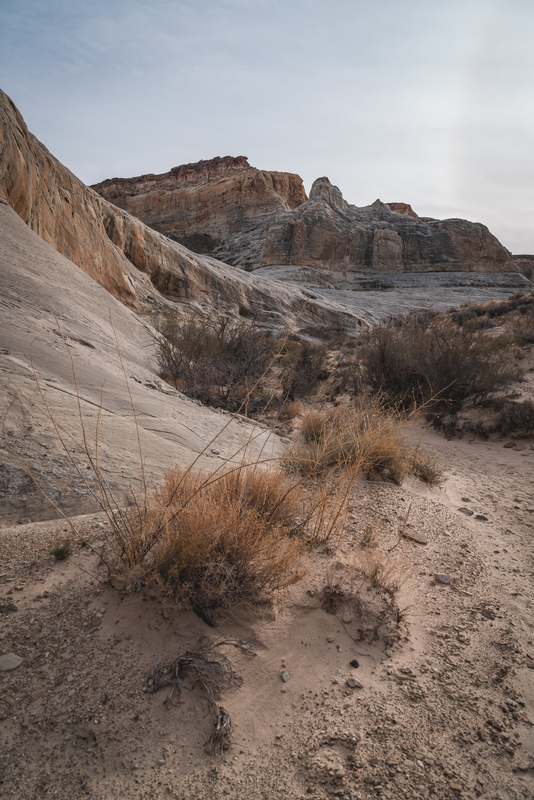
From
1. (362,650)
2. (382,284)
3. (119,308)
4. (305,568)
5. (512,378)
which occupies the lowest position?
(362,650)

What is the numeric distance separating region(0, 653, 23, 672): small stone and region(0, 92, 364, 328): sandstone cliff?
9.81 ft

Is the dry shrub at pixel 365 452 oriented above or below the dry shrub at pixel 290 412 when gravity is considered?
above

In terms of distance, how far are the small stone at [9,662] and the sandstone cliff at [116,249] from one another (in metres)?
2.99

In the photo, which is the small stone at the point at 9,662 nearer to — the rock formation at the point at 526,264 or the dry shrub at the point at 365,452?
the dry shrub at the point at 365,452

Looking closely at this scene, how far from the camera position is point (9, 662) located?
4.24ft

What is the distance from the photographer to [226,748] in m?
1.20

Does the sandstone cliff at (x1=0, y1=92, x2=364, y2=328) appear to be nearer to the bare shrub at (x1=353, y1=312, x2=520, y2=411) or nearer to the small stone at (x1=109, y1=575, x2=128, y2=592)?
the bare shrub at (x1=353, y1=312, x2=520, y2=411)

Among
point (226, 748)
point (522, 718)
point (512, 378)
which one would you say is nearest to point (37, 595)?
point (226, 748)

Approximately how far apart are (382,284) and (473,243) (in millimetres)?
11459

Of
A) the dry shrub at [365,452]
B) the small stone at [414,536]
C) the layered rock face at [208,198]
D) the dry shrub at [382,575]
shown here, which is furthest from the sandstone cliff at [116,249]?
the layered rock face at [208,198]

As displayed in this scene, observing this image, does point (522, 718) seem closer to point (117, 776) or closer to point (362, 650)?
point (362, 650)

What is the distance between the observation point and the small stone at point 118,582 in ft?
5.31

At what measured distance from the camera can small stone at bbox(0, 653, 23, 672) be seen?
50.1 inches

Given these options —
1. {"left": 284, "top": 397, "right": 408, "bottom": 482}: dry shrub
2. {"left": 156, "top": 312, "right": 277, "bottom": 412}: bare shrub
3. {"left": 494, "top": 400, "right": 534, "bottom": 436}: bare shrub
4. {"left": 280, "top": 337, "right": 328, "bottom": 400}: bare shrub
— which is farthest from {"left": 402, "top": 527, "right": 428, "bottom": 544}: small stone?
{"left": 280, "top": 337, "right": 328, "bottom": 400}: bare shrub
